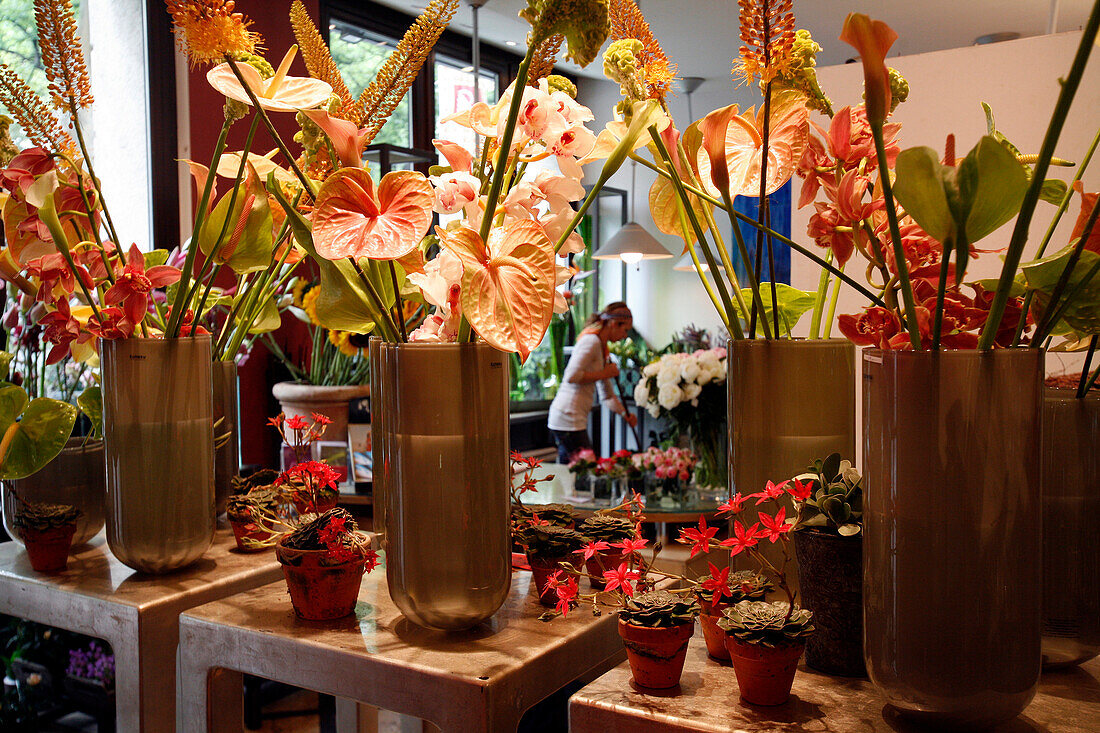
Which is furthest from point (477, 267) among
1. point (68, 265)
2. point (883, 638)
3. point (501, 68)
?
point (501, 68)

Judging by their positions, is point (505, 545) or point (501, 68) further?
point (501, 68)

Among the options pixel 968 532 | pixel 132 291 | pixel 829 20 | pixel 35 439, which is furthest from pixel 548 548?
pixel 829 20

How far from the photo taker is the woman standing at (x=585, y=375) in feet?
14.7

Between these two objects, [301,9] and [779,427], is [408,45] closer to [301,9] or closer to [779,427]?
[301,9]

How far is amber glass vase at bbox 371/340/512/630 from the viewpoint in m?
0.64

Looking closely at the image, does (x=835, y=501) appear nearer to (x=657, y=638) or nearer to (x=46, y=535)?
(x=657, y=638)

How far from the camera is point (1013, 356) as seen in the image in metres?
0.48

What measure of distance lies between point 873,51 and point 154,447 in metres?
0.75

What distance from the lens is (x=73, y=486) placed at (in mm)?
1009

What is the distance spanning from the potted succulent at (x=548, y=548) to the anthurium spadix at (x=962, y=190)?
1.35ft

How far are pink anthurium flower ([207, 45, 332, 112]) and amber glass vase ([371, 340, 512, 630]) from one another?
0.64 ft

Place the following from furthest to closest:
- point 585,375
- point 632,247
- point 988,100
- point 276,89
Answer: point 632,247 → point 585,375 → point 988,100 → point 276,89

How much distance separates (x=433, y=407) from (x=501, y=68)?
522 cm

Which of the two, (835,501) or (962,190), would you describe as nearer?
(962,190)
